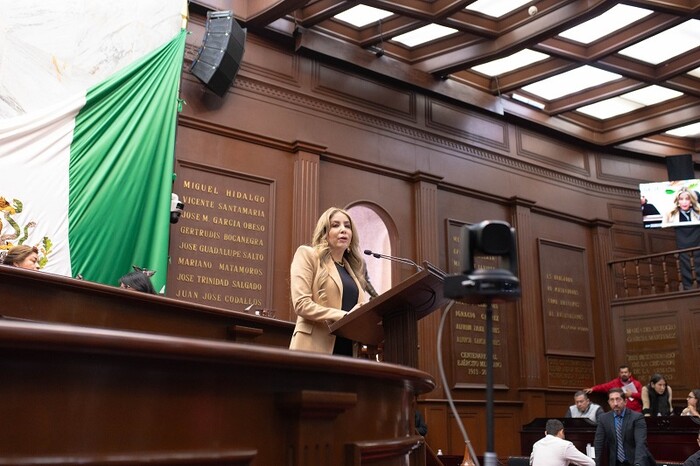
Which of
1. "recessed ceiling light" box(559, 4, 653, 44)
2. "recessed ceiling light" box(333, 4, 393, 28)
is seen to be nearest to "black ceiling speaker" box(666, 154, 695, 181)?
"recessed ceiling light" box(559, 4, 653, 44)

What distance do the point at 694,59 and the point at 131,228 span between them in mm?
7465

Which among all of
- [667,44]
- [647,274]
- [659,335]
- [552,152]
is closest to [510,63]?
[552,152]

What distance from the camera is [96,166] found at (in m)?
5.98

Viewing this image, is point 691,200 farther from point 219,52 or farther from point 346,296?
point 346,296

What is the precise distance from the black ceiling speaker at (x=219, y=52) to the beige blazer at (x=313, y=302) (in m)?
4.39

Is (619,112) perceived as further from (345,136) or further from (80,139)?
(80,139)

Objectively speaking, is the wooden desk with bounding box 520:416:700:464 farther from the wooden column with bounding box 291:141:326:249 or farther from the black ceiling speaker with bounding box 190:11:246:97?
the black ceiling speaker with bounding box 190:11:246:97

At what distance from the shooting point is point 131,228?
6.09 meters

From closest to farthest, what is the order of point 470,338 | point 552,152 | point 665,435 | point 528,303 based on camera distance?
point 665,435 → point 470,338 → point 528,303 → point 552,152

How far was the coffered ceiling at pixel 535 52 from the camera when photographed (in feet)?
25.7

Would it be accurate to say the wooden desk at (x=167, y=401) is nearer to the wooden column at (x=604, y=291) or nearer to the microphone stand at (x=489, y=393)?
the microphone stand at (x=489, y=393)

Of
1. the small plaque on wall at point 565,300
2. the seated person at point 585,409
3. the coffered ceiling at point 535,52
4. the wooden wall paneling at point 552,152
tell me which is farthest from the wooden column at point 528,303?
the coffered ceiling at point 535,52

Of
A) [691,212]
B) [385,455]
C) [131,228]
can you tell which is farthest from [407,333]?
[691,212]

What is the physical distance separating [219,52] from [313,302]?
15.3ft
